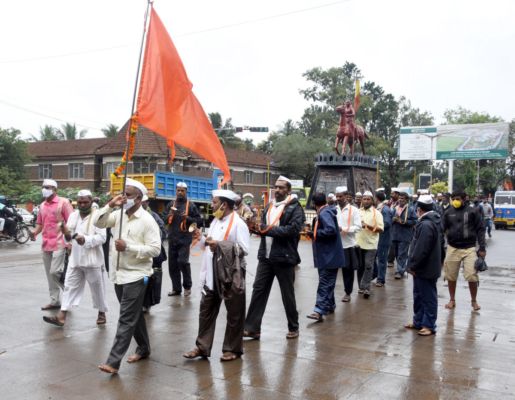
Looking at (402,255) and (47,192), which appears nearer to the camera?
(47,192)

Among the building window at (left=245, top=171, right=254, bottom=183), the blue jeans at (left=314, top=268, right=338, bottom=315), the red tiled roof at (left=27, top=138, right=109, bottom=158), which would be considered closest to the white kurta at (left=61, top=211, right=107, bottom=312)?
the blue jeans at (left=314, top=268, right=338, bottom=315)

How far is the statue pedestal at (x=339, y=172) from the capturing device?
2003 cm

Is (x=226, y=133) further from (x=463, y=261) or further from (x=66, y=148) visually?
(x=463, y=261)

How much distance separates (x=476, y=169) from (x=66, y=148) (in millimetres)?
39412

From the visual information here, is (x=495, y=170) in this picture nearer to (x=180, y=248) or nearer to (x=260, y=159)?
(x=260, y=159)

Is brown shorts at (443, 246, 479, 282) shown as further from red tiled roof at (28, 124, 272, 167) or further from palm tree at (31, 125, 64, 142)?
palm tree at (31, 125, 64, 142)

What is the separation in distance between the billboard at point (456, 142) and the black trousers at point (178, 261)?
122 feet

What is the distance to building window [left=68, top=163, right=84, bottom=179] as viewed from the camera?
41.5 metres

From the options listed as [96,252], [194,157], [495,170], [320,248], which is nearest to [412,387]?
[320,248]

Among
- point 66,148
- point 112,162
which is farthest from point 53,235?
point 66,148

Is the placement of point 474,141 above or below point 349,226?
above

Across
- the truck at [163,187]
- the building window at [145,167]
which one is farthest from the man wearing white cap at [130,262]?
the building window at [145,167]

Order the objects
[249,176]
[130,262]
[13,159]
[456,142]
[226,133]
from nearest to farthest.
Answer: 1. [130,262]
2. [13,159]
3. [456,142]
4. [249,176]
5. [226,133]

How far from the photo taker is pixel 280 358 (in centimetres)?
530
